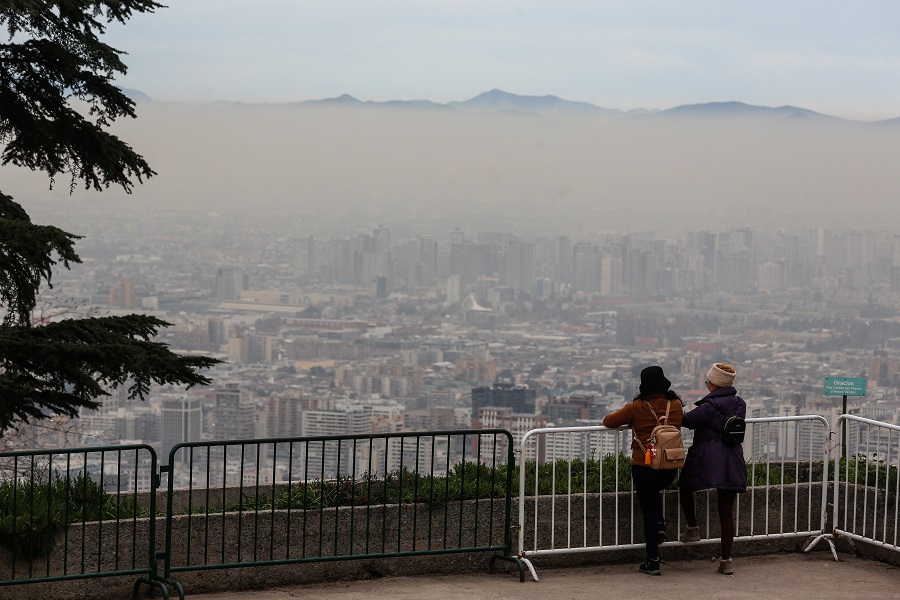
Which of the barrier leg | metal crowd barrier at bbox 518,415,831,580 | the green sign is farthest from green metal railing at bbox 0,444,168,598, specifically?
the green sign

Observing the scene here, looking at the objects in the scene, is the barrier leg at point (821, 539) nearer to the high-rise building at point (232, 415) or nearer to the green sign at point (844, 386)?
the green sign at point (844, 386)

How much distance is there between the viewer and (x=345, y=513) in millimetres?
8133

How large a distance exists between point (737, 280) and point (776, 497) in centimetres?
12586

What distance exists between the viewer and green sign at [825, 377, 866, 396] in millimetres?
9258

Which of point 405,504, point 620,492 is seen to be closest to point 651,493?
point 620,492

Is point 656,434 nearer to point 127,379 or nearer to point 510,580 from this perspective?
point 510,580

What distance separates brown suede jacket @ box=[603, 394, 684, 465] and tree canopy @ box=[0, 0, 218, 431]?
137 inches

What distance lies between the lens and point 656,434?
815 cm

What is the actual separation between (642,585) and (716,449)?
111 centimetres

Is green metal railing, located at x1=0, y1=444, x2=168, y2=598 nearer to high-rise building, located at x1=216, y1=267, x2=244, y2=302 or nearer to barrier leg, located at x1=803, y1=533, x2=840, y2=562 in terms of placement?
barrier leg, located at x1=803, y1=533, x2=840, y2=562

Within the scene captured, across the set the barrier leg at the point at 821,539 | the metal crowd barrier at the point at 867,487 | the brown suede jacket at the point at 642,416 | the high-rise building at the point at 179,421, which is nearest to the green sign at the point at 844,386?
the metal crowd barrier at the point at 867,487

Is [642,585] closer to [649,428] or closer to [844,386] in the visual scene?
[649,428]

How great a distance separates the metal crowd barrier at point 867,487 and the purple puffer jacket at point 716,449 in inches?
44.4

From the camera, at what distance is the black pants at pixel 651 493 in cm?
830
